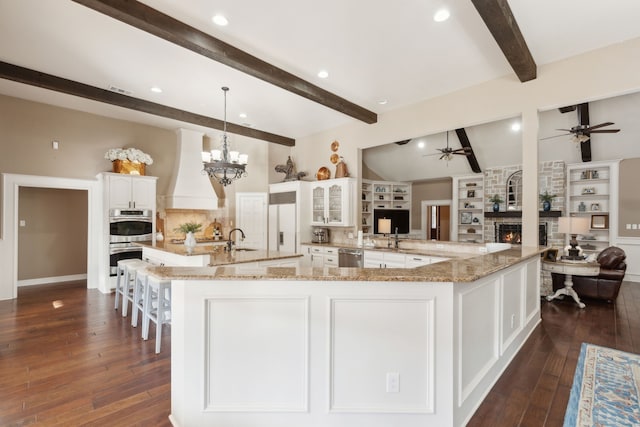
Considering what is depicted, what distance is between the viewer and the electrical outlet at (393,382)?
175 centimetres

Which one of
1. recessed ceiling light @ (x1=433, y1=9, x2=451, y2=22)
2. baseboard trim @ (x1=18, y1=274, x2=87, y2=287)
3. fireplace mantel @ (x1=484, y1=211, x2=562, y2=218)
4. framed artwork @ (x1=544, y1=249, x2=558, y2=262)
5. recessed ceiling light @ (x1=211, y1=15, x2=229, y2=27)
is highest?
recessed ceiling light @ (x1=211, y1=15, x2=229, y2=27)

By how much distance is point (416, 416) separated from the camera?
5.74 feet

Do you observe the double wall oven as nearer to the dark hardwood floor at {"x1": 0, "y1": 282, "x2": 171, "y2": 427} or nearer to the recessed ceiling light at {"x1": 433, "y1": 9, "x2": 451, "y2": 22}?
the dark hardwood floor at {"x1": 0, "y1": 282, "x2": 171, "y2": 427}

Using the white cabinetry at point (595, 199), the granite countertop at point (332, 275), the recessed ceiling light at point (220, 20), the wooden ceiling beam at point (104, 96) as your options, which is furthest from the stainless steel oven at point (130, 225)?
the white cabinetry at point (595, 199)

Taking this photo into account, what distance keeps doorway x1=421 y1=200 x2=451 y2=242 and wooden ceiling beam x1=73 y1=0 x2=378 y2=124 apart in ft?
21.0

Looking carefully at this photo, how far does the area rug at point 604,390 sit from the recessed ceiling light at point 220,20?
14.1 feet

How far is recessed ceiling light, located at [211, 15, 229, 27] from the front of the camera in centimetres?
296

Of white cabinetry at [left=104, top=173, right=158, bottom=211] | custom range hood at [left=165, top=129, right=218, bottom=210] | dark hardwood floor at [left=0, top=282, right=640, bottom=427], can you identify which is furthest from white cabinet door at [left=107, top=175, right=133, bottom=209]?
dark hardwood floor at [left=0, top=282, right=640, bottom=427]

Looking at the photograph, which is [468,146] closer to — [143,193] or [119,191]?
[143,193]

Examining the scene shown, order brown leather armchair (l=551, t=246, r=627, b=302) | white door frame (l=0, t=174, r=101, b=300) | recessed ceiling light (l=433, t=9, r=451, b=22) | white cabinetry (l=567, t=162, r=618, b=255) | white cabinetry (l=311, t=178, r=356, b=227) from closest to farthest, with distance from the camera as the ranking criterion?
recessed ceiling light (l=433, t=9, r=451, b=22)
brown leather armchair (l=551, t=246, r=627, b=302)
white door frame (l=0, t=174, r=101, b=300)
white cabinetry (l=311, t=178, r=356, b=227)
white cabinetry (l=567, t=162, r=618, b=255)

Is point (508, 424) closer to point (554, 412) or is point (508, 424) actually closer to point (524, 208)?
point (554, 412)

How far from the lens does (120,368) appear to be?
2621mm

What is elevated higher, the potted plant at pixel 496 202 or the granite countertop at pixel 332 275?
the potted plant at pixel 496 202

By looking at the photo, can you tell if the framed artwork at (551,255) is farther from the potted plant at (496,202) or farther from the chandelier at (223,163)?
the chandelier at (223,163)
